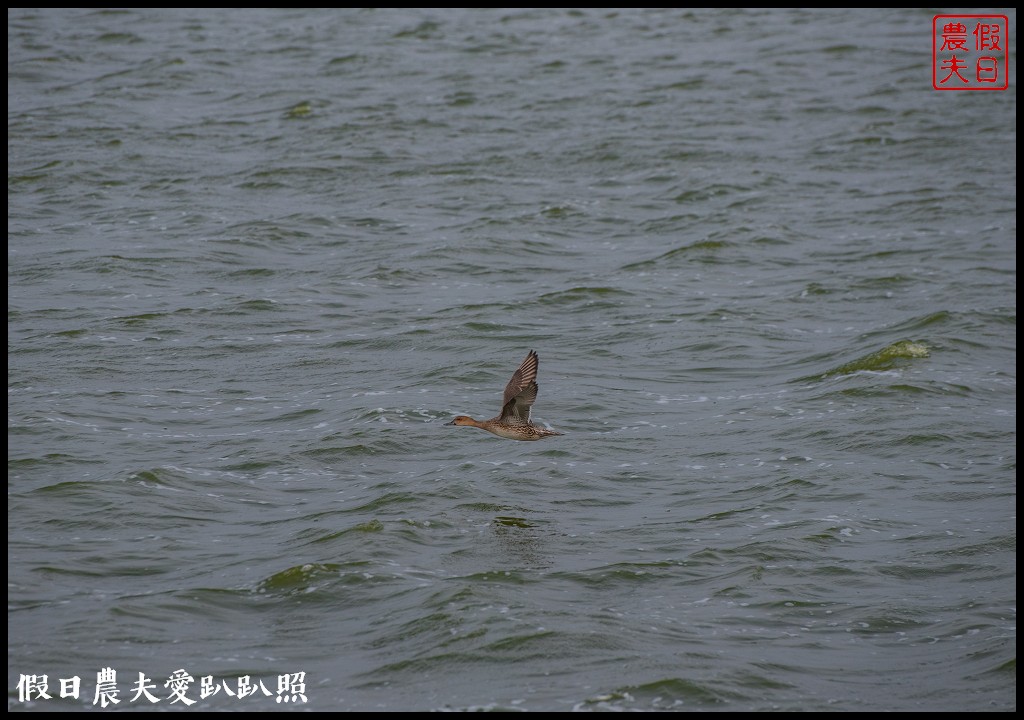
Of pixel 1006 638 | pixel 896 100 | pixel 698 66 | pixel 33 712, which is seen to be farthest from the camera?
pixel 698 66

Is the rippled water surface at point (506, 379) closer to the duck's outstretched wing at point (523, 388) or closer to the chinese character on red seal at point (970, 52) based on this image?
the chinese character on red seal at point (970, 52)

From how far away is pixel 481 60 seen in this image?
30.6 m

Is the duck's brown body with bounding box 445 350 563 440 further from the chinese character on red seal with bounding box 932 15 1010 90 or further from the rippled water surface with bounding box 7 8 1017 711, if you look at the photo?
the chinese character on red seal with bounding box 932 15 1010 90

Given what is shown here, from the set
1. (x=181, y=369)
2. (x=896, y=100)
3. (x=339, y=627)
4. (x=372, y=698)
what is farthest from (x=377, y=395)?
(x=896, y=100)

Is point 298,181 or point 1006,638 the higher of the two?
point 298,181

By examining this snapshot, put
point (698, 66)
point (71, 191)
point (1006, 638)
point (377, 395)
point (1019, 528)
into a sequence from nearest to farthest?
point (1006, 638) < point (1019, 528) < point (377, 395) < point (71, 191) < point (698, 66)

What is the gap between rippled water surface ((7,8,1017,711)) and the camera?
9.24 metres

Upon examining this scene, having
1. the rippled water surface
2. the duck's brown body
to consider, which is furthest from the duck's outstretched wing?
the rippled water surface

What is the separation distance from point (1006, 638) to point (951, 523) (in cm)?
210

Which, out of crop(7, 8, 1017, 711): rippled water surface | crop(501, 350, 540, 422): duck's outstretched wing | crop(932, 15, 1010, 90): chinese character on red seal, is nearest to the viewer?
crop(7, 8, 1017, 711): rippled water surface

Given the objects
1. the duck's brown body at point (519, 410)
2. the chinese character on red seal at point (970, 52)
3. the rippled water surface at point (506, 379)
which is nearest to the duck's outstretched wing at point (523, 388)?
the duck's brown body at point (519, 410)

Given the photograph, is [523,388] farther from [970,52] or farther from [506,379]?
[970,52]

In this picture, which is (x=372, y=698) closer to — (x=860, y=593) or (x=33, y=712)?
(x=33, y=712)

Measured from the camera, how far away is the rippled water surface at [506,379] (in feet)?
30.3
